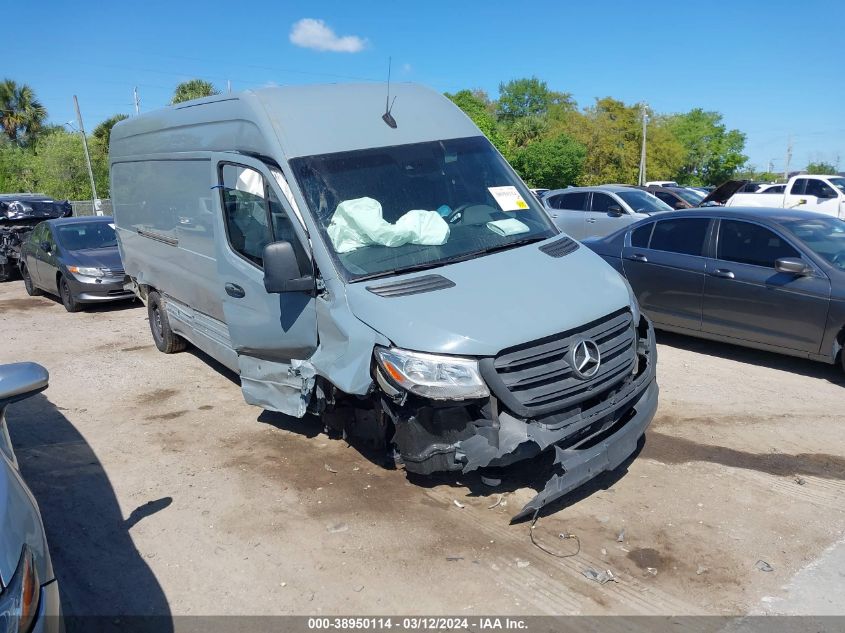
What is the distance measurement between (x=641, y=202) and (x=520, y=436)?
498 inches

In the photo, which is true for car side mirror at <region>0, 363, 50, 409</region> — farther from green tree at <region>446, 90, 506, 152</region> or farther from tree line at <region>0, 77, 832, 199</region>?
green tree at <region>446, 90, 506, 152</region>

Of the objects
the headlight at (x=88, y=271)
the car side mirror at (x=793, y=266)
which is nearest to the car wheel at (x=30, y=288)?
the headlight at (x=88, y=271)

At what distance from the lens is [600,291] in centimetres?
459

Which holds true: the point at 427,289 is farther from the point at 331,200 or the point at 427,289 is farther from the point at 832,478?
the point at 832,478

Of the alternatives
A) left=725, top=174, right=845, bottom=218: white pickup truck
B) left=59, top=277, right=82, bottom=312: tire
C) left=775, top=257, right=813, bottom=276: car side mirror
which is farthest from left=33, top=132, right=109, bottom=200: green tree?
left=775, top=257, right=813, bottom=276: car side mirror

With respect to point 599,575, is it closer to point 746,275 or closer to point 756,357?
point 746,275

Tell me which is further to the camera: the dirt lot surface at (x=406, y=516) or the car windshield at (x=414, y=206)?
the car windshield at (x=414, y=206)

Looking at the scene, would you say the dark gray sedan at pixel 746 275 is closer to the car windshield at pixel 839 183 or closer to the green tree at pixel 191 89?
the car windshield at pixel 839 183

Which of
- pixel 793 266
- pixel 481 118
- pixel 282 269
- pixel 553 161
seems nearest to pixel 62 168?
pixel 481 118

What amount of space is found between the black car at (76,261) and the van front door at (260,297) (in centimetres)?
681

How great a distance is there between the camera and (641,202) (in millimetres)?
15398

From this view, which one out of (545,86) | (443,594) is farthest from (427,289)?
(545,86)

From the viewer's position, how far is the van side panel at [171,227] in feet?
20.7

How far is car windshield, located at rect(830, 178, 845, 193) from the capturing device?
68.9 feet
